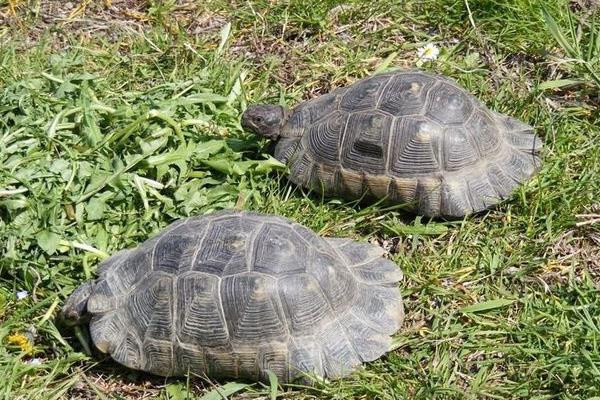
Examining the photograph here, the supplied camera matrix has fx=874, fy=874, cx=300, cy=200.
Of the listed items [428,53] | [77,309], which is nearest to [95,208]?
[77,309]

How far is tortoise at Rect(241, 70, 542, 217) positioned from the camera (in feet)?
16.1

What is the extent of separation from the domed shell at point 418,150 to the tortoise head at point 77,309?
146 centimetres

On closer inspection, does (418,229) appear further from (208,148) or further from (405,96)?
(208,148)

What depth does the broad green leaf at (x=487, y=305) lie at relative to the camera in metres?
4.43

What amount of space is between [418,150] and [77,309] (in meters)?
2.03

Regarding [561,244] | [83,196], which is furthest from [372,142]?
[83,196]

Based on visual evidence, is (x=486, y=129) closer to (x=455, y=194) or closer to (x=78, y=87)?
(x=455, y=194)

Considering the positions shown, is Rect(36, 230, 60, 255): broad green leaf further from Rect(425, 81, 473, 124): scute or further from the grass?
Rect(425, 81, 473, 124): scute

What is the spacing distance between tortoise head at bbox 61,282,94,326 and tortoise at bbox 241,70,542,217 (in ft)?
4.77

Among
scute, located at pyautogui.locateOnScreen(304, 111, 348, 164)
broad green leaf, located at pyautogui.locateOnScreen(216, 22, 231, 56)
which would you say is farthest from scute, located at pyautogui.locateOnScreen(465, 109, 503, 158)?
broad green leaf, located at pyautogui.locateOnScreen(216, 22, 231, 56)

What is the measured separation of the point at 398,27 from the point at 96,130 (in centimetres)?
238

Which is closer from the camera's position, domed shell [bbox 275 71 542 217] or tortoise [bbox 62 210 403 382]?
tortoise [bbox 62 210 403 382]

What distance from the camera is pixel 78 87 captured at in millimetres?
5680

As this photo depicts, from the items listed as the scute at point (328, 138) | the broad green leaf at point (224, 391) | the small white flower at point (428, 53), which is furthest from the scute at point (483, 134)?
the broad green leaf at point (224, 391)
